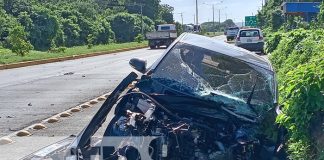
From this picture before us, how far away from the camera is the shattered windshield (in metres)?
4.57

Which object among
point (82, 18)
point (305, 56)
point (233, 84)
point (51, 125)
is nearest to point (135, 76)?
point (233, 84)

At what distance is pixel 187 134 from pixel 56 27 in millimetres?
42478

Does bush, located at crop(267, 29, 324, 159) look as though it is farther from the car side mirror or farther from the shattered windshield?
the car side mirror

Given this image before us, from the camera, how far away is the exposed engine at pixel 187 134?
13.3 ft

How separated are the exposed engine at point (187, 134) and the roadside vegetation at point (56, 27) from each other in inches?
1102

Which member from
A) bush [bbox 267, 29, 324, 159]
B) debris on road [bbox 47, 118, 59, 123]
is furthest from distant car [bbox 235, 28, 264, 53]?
bush [bbox 267, 29, 324, 159]

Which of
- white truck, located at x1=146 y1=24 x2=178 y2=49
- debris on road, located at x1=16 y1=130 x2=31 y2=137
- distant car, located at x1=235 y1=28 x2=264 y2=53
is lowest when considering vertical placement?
white truck, located at x1=146 y1=24 x2=178 y2=49

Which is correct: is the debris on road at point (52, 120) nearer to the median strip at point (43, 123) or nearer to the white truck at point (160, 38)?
the median strip at point (43, 123)

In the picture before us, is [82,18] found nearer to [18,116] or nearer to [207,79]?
[18,116]

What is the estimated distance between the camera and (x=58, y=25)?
149 ft

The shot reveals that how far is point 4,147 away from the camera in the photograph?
25.3 ft

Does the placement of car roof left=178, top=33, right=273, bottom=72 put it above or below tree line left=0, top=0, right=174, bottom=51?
above

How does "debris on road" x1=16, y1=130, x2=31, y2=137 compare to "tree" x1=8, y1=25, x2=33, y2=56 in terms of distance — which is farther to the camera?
"tree" x1=8, y1=25, x2=33, y2=56

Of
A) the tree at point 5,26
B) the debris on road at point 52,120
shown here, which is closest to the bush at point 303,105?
the debris on road at point 52,120
